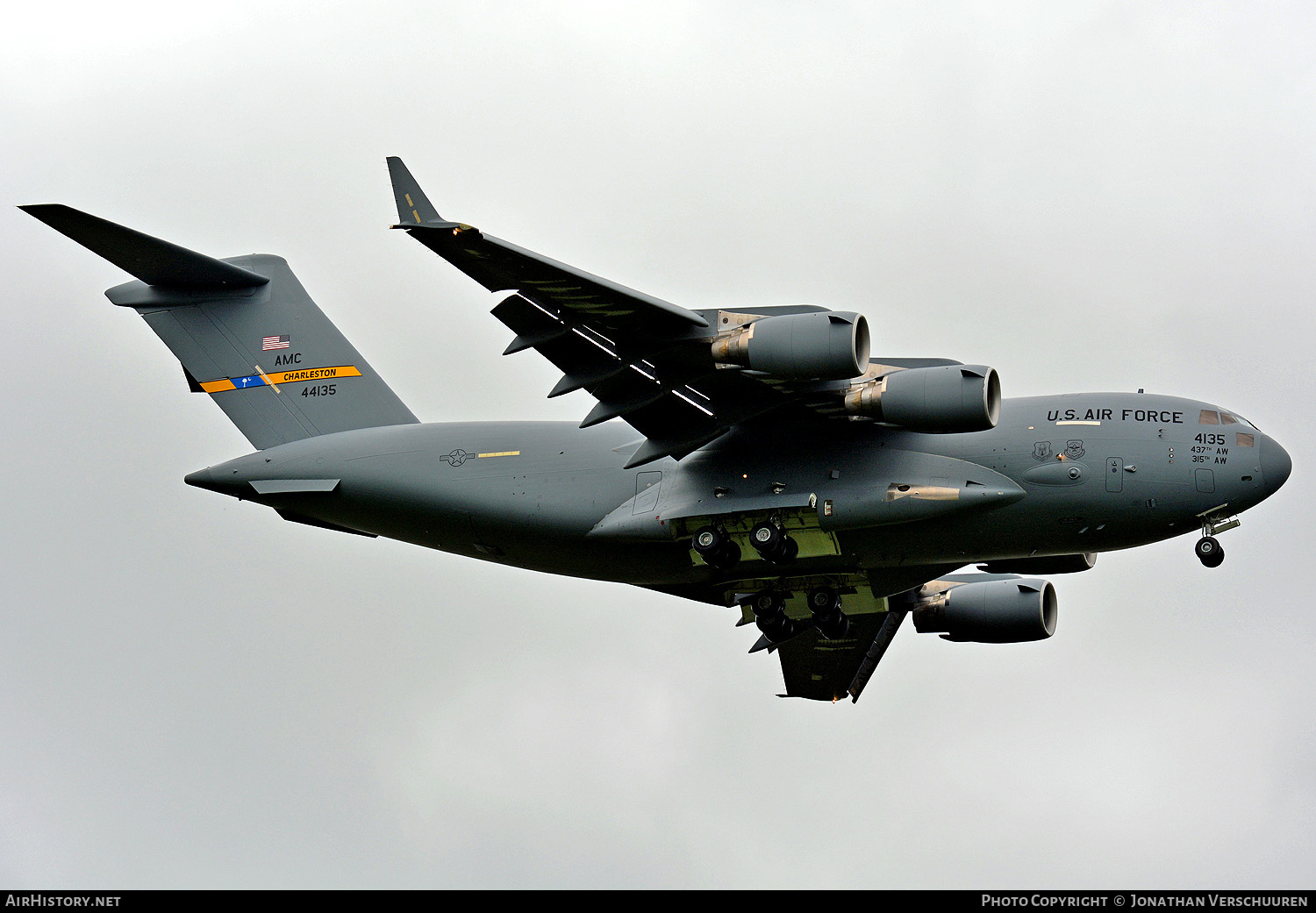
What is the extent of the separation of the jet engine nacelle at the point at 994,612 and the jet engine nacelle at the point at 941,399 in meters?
5.56

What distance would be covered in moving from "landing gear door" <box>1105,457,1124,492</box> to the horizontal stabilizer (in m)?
10.4

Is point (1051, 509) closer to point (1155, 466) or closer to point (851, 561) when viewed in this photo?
point (1155, 466)

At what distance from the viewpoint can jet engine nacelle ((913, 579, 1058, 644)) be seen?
21469mm

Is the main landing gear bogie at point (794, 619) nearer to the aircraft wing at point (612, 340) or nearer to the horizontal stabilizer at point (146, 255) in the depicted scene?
the aircraft wing at point (612, 340)

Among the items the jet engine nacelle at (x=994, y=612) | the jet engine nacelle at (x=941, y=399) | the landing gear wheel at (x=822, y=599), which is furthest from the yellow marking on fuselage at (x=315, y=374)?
the jet engine nacelle at (x=994, y=612)

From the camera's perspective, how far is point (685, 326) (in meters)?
16.4

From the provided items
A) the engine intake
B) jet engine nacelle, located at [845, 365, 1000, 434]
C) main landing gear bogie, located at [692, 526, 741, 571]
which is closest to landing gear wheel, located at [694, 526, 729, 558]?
main landing gear bogie, located at [692, 526, 741, 571]

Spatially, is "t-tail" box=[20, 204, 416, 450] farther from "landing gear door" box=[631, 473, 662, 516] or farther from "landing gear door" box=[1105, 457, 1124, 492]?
"landing gear door" box=[1105, 457, 1124, 492]

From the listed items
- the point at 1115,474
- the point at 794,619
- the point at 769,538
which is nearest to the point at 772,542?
the point at 769,538

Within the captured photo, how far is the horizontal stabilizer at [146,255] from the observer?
18031mm

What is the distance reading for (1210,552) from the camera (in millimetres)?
16734

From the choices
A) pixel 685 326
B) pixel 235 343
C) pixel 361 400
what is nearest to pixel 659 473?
pixel 685 326

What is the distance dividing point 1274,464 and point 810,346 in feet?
16.0

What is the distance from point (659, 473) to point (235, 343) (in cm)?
593
